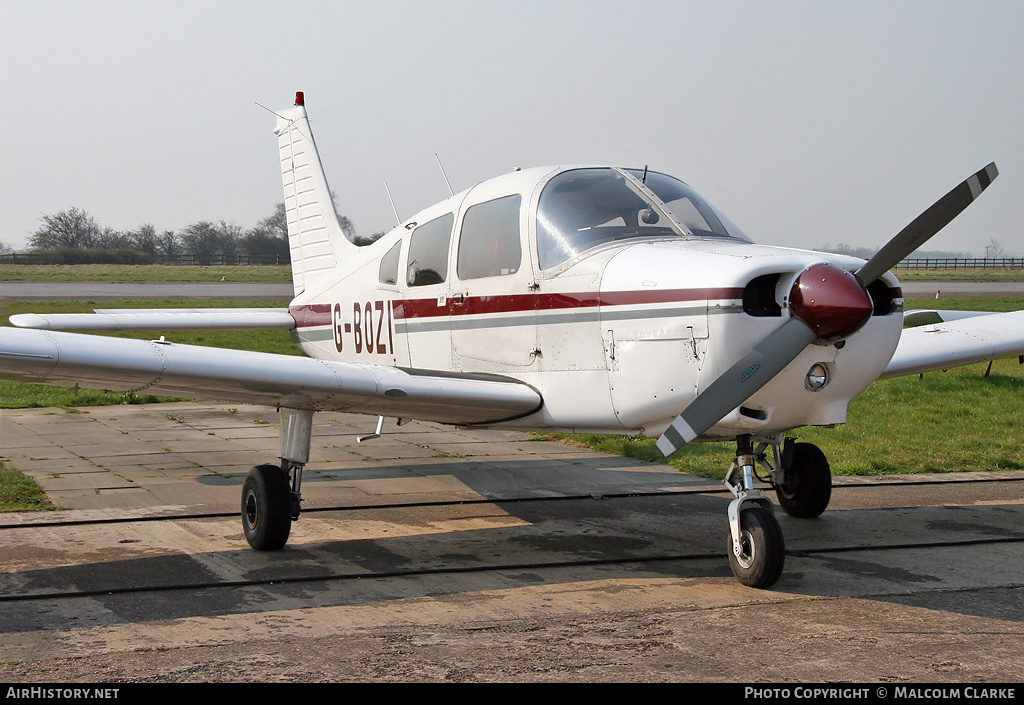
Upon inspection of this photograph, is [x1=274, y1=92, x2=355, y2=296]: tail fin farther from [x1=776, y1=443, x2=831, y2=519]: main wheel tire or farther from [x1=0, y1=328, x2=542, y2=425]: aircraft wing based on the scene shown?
[x1=776, y1=443, x2=831, y2=519]: main wheel tire

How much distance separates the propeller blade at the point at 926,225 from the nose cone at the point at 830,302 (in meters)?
0.21

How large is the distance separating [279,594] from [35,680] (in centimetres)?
164

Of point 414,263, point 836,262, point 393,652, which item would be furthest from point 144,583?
point 836,262

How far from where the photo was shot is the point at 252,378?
6.13 metres

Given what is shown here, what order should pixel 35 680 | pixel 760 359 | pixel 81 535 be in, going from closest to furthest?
pixel 35 680 < pixel 760 359 < pixel 81 535

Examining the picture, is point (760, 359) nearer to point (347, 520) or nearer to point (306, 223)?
point (347, 520)

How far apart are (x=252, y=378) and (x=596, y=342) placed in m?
2.14

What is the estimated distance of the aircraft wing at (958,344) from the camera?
8.05 metres

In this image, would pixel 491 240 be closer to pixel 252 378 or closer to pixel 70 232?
pixel 252 378

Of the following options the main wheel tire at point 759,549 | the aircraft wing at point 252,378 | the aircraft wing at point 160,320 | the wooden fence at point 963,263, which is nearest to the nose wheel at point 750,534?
the main wheel tire at point 759,549

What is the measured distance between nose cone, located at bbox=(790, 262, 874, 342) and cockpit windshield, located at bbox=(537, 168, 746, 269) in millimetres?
1314

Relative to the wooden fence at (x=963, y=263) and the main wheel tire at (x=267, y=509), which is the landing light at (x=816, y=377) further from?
the wooden fence at (x=963, y=263)

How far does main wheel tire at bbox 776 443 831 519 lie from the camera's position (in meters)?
7.67

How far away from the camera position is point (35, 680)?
404cm
